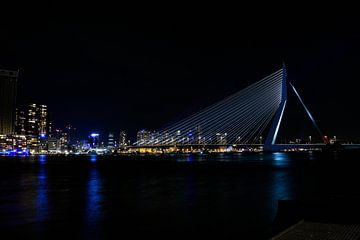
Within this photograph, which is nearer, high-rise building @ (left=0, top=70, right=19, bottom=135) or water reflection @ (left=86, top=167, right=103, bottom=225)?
water reflection @ (left=86, top=167, right=103, bottom=225)

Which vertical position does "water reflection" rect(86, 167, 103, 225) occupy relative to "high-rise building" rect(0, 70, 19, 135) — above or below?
below

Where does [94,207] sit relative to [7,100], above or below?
below

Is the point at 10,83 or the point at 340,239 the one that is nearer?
the point at 340,239

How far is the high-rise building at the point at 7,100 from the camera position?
129 metres

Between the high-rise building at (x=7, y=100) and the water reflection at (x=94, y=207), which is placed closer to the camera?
the water reflection at (x=94, y=207)

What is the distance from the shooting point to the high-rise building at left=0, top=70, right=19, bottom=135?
12862cm

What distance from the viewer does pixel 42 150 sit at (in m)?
146

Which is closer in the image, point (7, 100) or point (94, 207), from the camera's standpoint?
point (94, 207)

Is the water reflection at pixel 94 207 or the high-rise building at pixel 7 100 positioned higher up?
the high-rise building at pixel 7 100

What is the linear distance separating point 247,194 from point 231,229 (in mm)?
7981

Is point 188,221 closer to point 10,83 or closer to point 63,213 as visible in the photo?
point 63,213

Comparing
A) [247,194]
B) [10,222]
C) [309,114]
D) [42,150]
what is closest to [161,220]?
[10,222]

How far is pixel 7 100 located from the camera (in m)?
132

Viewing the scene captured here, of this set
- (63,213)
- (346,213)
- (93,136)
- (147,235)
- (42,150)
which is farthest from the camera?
Answer: (93,136)
